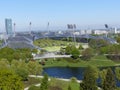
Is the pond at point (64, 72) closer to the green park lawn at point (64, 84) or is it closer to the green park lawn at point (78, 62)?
the green park lawn at point (78, 62)

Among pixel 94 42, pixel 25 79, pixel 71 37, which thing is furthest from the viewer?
pixel 71 37

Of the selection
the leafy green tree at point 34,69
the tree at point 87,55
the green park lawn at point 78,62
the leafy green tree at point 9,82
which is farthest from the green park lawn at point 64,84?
the tree at point 87,55

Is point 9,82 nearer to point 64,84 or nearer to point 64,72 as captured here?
point 64,84

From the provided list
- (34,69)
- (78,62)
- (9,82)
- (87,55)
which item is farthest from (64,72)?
(9,82)

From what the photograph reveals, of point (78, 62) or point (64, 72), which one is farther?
point (78, 62)

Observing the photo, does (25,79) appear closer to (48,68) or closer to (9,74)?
(9,74)

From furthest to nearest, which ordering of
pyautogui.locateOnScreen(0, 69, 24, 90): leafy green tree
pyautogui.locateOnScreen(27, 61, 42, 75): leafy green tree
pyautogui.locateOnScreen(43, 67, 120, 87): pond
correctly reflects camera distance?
pyautogui.locateOnScreen(43, 67, 120, 87): pond, pyautogui.locateOnScreen(27, 61, 42, 75): leafy green tree, pyautogui.locateOnScreen(0, 69, 24, 90): leafy green tree

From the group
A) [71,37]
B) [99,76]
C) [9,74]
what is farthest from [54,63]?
[71,37]

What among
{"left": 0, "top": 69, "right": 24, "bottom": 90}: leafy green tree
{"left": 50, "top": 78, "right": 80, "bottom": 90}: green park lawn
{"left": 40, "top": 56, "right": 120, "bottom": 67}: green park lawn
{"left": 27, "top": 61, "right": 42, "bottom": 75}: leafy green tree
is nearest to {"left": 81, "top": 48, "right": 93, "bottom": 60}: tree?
{"left": 40, "top": 56, "right": 120, "bottom": 67}: green park lawn

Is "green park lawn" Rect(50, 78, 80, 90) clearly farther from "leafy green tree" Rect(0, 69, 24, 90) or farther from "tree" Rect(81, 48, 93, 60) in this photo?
"tree" Rect(81, 48, 93, 60)

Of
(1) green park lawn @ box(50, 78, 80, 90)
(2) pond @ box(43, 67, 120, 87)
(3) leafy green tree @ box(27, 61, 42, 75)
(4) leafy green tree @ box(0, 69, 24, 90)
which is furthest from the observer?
(2) pond @ box(43, 67, 120, 87)

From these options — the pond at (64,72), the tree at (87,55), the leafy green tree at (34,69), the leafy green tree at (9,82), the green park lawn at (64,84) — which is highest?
the leafy green tree at (9,82)
